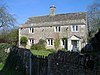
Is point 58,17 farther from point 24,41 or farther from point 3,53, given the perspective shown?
point 3,53

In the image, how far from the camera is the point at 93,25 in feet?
189

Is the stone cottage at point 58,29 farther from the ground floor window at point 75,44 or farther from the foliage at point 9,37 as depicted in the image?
the foliage at point 9,37

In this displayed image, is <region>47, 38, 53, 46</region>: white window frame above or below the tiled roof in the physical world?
below

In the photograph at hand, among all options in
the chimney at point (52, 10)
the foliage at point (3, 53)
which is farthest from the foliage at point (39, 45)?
the foliage at point (3, 53)

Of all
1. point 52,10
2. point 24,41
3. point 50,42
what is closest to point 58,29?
point 50,42

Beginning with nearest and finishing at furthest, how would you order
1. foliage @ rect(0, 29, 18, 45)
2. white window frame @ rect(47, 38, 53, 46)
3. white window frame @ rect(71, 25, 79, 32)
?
1. white window frame @ rect(71, 25, 79, 32)
2. white window frame @ rect(47, 38, 53, 46)
3. foliage @ rect(0, 29, 18, 45)

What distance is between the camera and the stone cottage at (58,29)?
4231cm

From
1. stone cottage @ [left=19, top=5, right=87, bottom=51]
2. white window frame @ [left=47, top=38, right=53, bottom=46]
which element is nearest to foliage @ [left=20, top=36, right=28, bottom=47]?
stone cottage @ [left=19, top=5, right=87, bottom=51]

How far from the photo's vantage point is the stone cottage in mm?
42312

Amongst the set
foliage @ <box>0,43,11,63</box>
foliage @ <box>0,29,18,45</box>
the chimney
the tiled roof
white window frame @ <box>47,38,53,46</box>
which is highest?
the chimney

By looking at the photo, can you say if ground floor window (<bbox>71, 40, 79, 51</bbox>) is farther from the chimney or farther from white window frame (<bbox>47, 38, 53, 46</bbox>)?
the chimney

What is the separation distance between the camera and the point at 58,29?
46062 mm

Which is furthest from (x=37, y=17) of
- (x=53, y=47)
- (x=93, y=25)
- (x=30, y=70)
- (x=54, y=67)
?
(x=54, y=67)

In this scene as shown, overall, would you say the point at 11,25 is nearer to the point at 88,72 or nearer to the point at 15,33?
the point at 15,33
